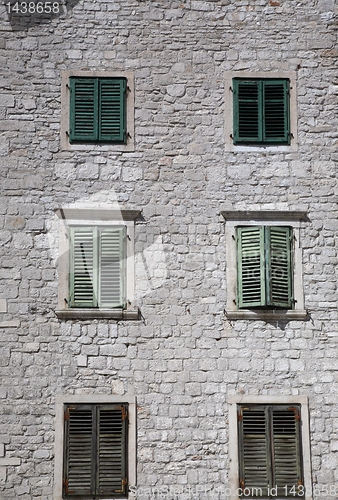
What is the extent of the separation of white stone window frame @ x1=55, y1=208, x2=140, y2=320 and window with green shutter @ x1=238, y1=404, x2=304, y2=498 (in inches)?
97.2

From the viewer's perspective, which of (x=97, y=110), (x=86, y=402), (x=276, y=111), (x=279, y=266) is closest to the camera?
(x=86, y=402)

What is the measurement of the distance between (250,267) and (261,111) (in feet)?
8.90

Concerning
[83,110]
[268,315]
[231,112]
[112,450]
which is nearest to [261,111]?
[231,112]

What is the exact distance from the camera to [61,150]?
15.7m

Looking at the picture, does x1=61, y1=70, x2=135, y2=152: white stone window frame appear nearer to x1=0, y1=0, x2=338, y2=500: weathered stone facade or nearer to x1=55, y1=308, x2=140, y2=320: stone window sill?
x1=0, y1=0, x2=338, y2=500: weathered stone facade

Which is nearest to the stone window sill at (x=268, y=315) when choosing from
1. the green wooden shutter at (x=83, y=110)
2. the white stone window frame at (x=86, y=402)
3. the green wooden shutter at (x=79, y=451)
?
the white stone window frame at (x=86, y=402)

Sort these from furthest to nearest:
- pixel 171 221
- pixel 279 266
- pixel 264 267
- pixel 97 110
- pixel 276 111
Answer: pixel 276 111
pixel 97 110
pixel 171 221
pixel 279 266
pixel 264 267

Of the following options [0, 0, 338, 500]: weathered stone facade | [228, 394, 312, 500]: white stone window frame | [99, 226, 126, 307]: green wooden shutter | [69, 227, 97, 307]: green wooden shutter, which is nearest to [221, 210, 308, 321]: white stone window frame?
[0, 0, 338, 500]: weathered stone facade

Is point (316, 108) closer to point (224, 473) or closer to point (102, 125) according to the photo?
point (102, 125)

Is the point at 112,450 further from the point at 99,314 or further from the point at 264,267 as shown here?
the point at 264,267

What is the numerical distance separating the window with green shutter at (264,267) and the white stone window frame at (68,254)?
174 centimetres

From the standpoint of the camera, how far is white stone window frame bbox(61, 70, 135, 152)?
15688 millimetres

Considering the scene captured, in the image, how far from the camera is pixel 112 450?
14500mm

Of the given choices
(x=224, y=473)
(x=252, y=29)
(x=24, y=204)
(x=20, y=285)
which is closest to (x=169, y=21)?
(x=252, y=29)
